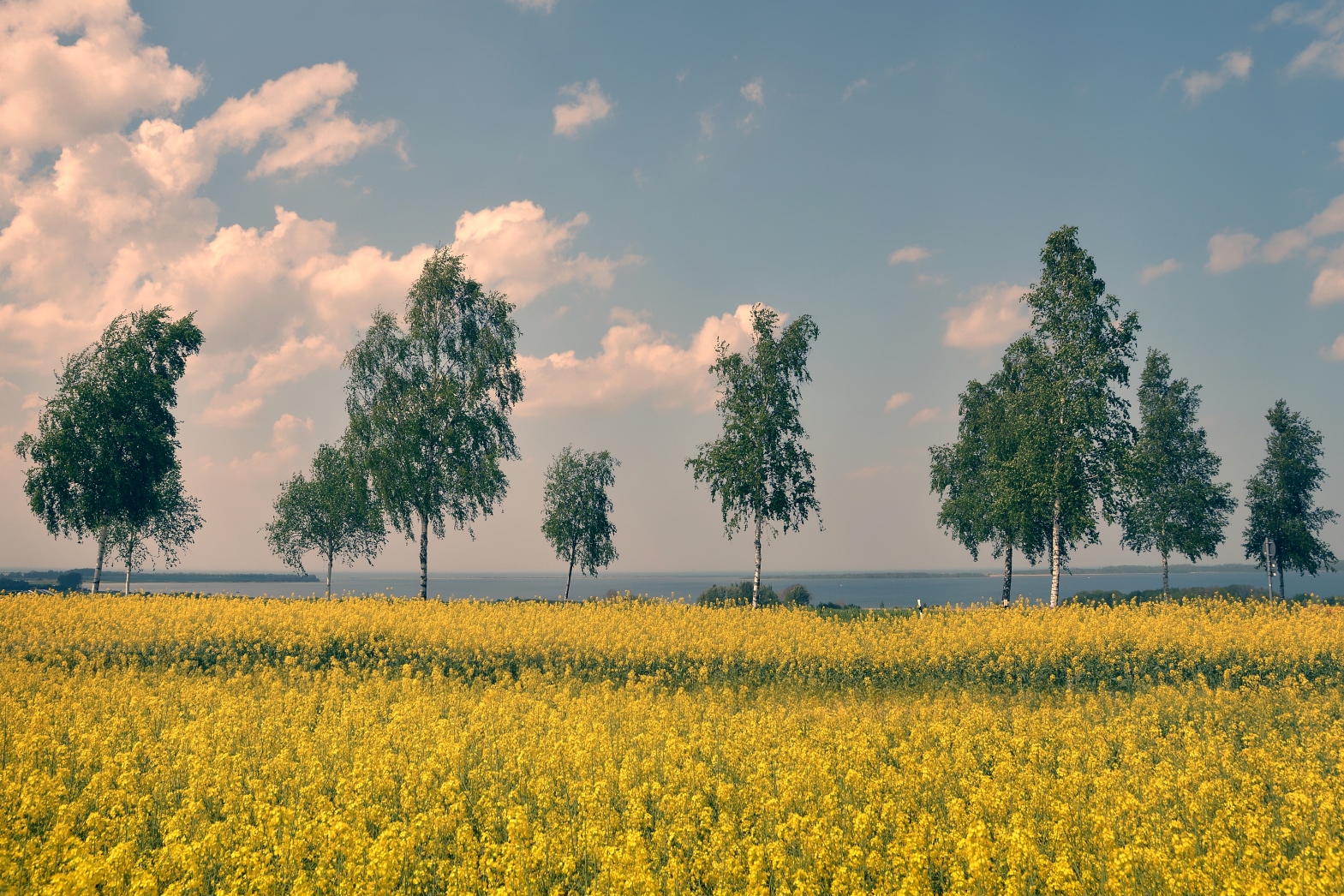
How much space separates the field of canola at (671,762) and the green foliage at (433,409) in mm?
13037

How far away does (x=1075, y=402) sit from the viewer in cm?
2755

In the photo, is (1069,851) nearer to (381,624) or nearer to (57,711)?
(57,711)

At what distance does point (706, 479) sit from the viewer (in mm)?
30938

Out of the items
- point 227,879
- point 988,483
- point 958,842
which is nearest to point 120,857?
point 227,879

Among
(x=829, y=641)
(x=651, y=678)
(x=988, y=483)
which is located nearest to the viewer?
(x=651, y=678)

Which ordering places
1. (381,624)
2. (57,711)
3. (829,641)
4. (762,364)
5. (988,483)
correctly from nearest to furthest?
(57,711) → (829,641) → (381,624) → (762,364) → (988,483)

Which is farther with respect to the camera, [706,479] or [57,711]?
[706,479]

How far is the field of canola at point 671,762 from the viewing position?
5.41 meters

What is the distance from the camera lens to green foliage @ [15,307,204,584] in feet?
105

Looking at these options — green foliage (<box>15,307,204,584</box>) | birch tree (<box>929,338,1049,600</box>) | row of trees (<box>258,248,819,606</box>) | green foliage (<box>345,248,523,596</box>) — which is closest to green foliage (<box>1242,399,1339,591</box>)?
birch tree (<box>929,338,1049,600</box>)

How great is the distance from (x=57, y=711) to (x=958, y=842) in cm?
1235

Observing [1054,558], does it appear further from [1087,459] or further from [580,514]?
[580,514]

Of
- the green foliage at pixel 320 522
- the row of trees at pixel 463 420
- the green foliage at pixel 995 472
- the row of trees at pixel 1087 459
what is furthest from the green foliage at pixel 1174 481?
the green foliage at pixel 320 522

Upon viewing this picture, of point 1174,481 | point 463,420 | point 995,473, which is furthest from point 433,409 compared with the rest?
point 1174,481
